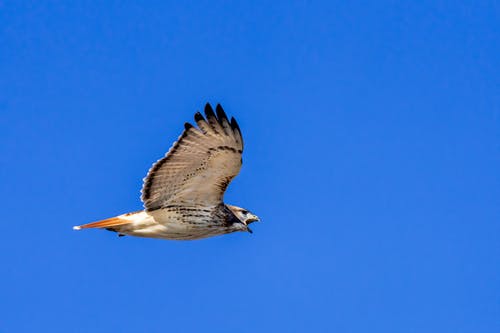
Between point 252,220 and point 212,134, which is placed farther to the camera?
point 252,220

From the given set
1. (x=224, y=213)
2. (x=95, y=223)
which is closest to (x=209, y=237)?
(x=224, y=213)

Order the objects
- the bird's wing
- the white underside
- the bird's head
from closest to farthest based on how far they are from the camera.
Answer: the bird's wing < the white underside < the bird's head

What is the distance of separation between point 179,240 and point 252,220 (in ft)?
3.55

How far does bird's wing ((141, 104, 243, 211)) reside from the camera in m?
15.0

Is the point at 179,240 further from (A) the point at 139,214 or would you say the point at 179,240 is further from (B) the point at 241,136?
(B) the point at 241,136

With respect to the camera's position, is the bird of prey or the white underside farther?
the white underside

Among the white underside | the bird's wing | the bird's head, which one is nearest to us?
the bird's wing

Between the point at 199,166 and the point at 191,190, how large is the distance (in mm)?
430

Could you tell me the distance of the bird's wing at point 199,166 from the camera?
15.0m

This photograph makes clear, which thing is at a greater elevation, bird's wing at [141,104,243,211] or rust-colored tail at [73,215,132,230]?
bird's wing at [141,104,243,211]

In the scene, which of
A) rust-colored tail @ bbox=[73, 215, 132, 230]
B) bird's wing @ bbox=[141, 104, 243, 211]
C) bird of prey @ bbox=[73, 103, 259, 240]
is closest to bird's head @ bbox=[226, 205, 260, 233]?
bird of prey @ bbox=[73, 103, 259, 240]

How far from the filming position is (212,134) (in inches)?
592

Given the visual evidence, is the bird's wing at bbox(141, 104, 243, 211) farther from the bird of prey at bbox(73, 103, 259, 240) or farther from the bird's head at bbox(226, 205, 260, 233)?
the bird's head at bbox(226, 205, 260, 233)

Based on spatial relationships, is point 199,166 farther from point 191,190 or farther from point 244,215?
point 244,215
